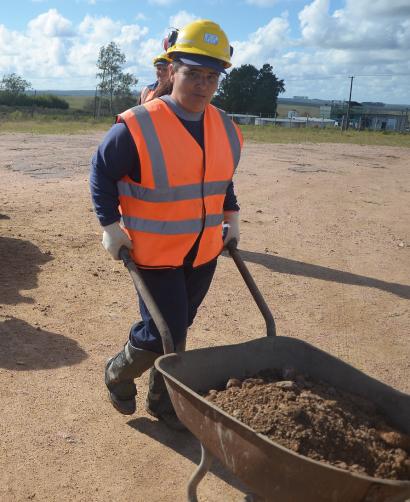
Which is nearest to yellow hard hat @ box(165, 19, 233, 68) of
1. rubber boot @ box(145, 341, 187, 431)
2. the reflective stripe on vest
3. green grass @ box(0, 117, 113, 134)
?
the reflective stripe on vest

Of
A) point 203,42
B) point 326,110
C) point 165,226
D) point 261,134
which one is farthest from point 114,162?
point 326,110

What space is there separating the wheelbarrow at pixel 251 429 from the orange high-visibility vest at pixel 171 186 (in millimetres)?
180

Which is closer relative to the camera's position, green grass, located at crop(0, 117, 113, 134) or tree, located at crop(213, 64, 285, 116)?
green grass, located at crop(0, 117, 113, 134)

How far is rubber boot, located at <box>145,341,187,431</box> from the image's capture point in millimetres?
3537

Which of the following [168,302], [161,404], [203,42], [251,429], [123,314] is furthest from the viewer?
[123,314]

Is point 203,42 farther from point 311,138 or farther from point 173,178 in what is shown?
point 311,138

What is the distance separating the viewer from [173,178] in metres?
2.94

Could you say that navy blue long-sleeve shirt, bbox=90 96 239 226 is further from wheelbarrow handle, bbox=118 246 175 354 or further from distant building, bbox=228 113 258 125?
distant building, bbox=228 113 258 125

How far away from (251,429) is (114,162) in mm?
1492

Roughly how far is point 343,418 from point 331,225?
6723mm

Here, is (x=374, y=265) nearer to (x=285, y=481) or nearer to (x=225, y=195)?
(x=225, y=195)

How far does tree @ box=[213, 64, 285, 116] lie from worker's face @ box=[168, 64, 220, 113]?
211ft

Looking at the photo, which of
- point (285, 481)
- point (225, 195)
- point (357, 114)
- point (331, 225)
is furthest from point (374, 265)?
point (357, 114)

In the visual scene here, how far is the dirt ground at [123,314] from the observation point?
3.17 meters
